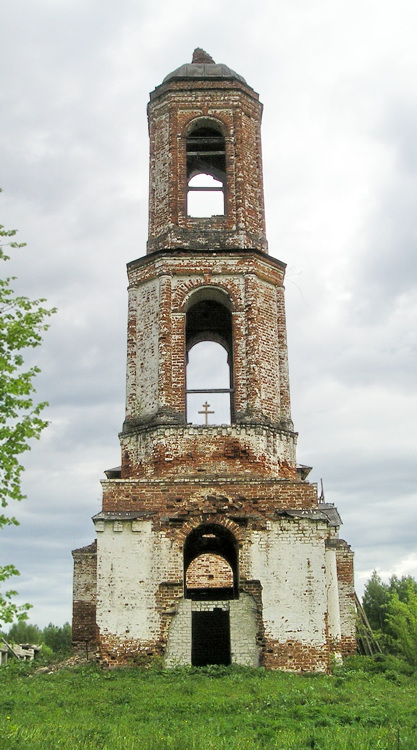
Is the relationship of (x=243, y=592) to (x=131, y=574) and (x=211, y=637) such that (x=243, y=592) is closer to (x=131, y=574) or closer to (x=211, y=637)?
(x=131, y=574)

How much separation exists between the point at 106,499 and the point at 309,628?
377cm

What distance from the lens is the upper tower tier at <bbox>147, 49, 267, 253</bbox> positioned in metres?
14.5

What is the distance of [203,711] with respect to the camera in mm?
8320

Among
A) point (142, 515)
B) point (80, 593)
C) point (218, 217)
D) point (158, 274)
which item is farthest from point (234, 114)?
point (80, 593)

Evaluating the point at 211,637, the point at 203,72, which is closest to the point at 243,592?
the point at 211,637

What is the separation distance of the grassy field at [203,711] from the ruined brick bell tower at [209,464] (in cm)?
Result: 86

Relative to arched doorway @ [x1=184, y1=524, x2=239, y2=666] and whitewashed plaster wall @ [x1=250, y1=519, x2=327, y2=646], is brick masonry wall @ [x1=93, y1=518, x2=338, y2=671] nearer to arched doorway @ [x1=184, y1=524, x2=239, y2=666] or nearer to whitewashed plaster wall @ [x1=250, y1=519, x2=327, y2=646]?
whitewashed plaster wall @ [x1=250, y1=519, x2=327, y2=646]

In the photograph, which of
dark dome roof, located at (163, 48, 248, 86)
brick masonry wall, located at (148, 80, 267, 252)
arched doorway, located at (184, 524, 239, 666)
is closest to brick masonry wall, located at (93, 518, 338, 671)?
arched doorway, located at (184, 524, 239, 666)

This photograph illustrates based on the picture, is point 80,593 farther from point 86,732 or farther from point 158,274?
point 86,732

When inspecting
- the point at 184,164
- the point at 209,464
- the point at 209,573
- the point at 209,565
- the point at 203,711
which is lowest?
the point at 203,711

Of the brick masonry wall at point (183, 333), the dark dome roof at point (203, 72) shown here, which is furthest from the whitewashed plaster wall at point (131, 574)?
the dark dome roof at point (203, 72)

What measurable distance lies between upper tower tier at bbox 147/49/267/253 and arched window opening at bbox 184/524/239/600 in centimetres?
564

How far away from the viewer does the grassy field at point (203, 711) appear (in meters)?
6.78

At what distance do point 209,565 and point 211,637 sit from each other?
1.70 meters
